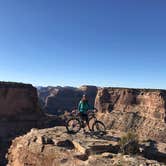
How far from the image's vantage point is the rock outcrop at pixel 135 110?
63281 mm

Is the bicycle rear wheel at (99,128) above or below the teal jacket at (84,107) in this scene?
below

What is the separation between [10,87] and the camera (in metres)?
59.5

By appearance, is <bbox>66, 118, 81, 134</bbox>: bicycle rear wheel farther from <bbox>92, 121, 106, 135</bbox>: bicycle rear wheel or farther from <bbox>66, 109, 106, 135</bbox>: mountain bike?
<bbox>92, 121, 106, 135</bbox>: bicycle rear wheel

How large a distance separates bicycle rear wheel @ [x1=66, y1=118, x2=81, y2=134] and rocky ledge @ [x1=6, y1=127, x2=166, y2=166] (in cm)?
47

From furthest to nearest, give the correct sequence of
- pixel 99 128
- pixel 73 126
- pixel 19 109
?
pixel 19 109 < pixel 99 128 < pixel 73 126

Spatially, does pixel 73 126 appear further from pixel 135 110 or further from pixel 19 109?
pixel 135 110

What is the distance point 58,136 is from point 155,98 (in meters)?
56.7

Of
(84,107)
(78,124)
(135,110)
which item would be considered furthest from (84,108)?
(135,110)

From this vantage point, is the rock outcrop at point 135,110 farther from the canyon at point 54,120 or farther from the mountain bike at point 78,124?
the mountain bike at point 78,124

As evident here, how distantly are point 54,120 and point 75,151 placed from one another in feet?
147

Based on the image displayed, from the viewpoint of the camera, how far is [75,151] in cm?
1450

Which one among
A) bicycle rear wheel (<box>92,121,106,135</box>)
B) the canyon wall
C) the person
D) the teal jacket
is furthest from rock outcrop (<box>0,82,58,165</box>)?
the teal jacket

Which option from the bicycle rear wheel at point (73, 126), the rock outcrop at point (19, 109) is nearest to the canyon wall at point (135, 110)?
the rock outcrop at point (19, 109)

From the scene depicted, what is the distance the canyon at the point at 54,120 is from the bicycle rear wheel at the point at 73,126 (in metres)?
0.43
